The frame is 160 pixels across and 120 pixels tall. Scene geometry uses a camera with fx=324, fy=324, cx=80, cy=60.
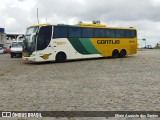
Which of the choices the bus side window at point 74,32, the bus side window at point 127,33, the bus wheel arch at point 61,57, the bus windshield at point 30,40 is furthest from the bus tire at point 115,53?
the bus windshield at point 30,40

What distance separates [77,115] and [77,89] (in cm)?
371

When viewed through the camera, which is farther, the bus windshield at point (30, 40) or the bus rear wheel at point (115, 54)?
the bus rear wheel at point (115, 54)

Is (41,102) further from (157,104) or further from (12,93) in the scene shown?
(157,104)

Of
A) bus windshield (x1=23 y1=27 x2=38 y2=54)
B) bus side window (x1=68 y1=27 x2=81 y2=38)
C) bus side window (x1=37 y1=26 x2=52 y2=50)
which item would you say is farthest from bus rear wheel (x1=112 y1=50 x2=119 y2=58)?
bus windshield (x1=23 y1=27 x2=38 y2=54)

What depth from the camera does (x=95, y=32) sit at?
93.7ft

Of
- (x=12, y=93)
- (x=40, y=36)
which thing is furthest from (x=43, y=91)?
(x=40, y=36)

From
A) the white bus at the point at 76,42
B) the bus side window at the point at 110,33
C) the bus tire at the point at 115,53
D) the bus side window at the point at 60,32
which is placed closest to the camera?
the white bus at the point at 76,42

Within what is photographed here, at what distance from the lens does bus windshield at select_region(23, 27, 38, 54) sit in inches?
955

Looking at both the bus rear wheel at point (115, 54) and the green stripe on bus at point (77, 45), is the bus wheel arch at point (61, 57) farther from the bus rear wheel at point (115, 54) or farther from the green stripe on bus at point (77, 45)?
the bus rear wheel at point (115, 54)

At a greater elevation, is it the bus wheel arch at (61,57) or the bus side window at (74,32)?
the bus side window at (74,32)

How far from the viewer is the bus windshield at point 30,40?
2427 centimetres

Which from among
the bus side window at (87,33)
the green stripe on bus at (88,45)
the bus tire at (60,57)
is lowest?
the bus tire at (60,57)

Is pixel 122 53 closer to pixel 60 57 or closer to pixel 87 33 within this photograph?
pixel 87 33

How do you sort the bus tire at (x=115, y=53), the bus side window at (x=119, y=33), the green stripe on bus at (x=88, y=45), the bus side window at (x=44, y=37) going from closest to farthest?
the bus side window at (x=44, y=37)
the green stripe on bus at (x=88, y=45)
the bus side window at (x=119, y=33)
the bus tire at (x=115, y=53)
